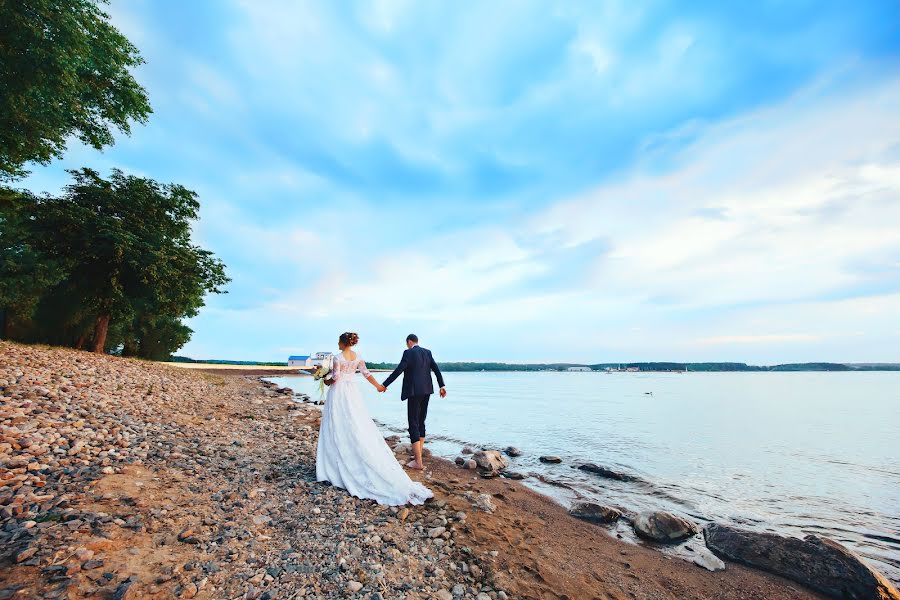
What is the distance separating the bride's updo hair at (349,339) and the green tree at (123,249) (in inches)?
927

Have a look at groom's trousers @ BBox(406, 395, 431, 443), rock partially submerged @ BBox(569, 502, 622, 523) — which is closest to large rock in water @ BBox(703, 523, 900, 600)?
rock partially submerged @ BBox(569, 502, 622, 523)

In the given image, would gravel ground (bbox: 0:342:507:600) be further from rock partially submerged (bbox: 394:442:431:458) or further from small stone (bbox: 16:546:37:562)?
rock partially submerged (bbox: 394:442:431:458)

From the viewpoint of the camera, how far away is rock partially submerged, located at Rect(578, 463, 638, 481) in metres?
13.5

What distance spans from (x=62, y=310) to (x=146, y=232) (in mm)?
11236

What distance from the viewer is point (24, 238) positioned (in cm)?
2323

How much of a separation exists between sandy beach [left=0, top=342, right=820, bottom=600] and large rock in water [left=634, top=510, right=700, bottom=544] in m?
0.59

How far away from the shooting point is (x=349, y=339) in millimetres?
9062

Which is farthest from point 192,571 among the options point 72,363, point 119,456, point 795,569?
point 72,363

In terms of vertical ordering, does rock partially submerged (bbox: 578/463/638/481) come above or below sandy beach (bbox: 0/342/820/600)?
below

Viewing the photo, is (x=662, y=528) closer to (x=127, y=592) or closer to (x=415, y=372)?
(x=415, y=372)

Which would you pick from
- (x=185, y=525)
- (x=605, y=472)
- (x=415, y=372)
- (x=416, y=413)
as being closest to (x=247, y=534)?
(x=185, y=525)

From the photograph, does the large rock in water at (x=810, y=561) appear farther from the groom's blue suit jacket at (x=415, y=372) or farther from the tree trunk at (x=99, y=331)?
the tree trunk at (x=99, y=331)

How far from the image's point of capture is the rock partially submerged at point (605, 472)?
530 inches

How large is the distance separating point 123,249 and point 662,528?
105ft
